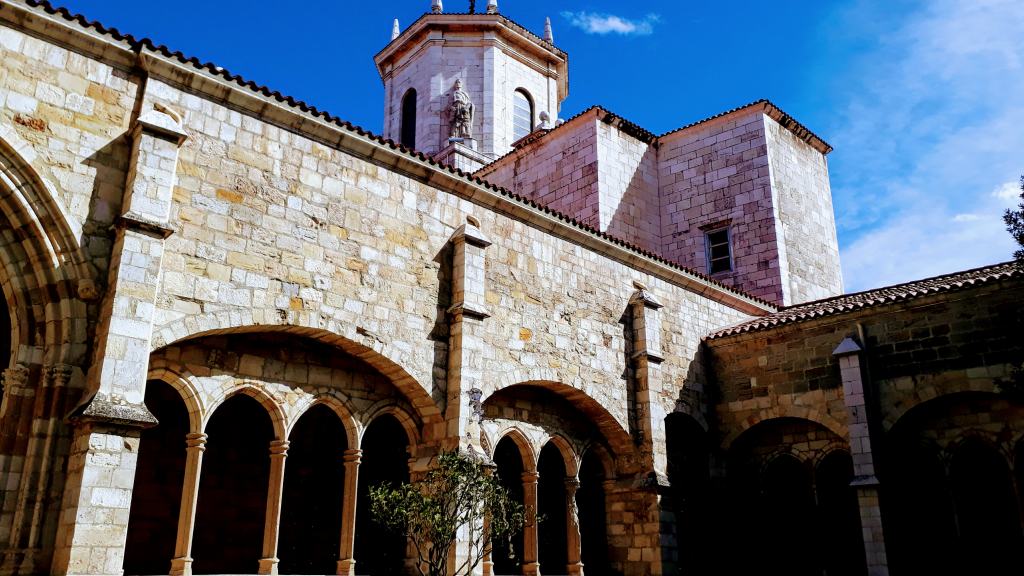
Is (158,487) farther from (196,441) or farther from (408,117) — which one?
(408,117)

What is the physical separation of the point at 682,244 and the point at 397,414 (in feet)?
39.9

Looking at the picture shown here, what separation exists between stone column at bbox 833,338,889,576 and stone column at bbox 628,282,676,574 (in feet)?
9.88

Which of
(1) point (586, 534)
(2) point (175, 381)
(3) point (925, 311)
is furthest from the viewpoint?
(1) point (586, 534)

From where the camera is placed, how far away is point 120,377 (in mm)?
8414

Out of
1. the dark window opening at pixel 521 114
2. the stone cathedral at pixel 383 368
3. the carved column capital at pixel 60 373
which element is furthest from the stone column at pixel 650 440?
the dark window opening at pixel 521 114

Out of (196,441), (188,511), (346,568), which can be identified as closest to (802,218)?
(346,568)

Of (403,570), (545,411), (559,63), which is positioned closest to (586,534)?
(545,411)

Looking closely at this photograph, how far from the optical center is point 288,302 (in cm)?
1035

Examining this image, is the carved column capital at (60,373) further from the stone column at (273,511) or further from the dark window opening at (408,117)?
the dark window opening at (408,117)

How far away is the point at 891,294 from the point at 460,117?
1390 cm

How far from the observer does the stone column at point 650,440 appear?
543 inches

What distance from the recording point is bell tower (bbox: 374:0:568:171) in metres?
25.3

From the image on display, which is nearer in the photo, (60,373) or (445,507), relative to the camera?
(60,373)

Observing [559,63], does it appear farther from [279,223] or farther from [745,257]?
[279,223]
